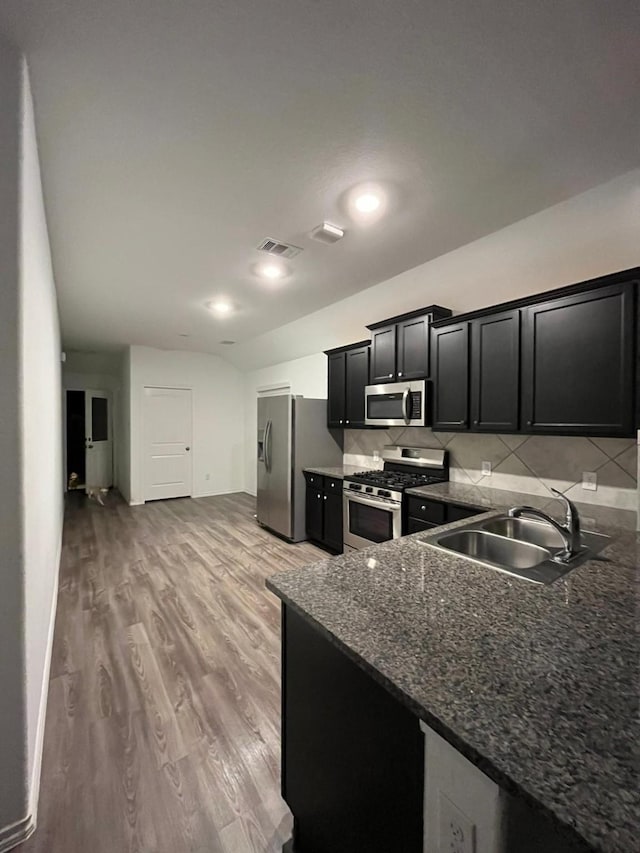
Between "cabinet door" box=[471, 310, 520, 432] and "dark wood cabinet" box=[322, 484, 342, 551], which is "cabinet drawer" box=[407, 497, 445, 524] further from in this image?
"dark wood cabinet" box=[322, 484, 342, 551]

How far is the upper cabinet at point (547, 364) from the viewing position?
2102 mm

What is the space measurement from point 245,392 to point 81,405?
354cm

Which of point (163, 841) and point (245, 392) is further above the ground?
point (245, 392)

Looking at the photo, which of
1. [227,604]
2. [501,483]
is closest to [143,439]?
[227,604]

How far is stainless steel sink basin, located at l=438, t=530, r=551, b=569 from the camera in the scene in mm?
1721

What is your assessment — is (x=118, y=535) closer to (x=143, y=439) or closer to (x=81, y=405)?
(x=143, y=439)

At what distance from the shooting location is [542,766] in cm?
58

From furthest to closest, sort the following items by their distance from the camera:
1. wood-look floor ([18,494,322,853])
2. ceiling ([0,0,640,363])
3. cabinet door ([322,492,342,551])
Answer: cabinet door ([322,492,342,551]), wood-look floor ([18,494,322,853]), ceiling ([0,0,640,363])

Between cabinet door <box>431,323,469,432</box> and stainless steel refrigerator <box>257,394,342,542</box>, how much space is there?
5.46 ft

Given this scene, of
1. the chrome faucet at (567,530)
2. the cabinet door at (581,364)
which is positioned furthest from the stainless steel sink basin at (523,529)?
A: the cabinet door at (581,364)

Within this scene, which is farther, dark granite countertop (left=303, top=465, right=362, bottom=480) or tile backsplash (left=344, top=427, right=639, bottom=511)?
dark granite countertop (left=303, top=465, right=362, bottom=480)

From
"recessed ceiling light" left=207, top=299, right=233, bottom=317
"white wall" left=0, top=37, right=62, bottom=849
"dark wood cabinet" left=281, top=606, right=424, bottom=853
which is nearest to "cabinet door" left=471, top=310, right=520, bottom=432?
"dark wood cabinet" left=281, top=606, right=424, bottom=853

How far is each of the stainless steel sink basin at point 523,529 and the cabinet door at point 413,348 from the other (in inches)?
61.0

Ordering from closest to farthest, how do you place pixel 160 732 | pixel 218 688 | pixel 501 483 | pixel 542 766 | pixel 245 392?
pixel 542 766 → pixel 160 732 → pixel 218 688 → pixel 501 483 → pixel 245 392
